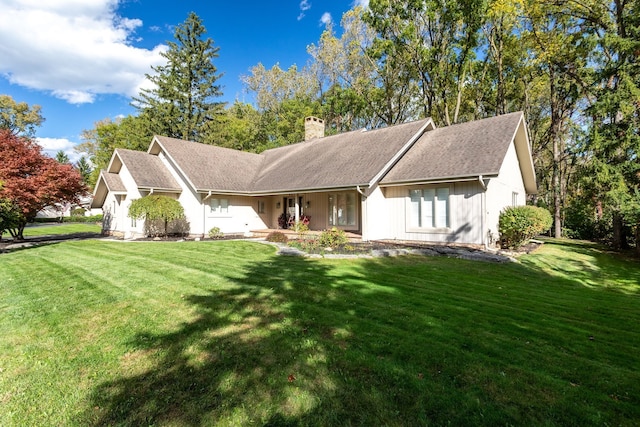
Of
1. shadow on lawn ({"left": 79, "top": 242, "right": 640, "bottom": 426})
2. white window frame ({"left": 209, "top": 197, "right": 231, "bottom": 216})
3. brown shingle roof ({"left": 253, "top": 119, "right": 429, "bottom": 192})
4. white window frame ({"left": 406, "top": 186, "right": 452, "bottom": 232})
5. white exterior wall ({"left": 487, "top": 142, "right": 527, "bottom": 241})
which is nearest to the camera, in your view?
shadow on lawn ({"left": 79, "top": 242, "right": 640, "bottom": 426})

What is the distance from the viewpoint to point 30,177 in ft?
46.2

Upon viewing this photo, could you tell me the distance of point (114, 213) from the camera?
19.3m

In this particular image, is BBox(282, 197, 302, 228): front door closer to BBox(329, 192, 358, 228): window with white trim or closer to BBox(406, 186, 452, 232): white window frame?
BBox(329, 192, 358, 228): window with white trim

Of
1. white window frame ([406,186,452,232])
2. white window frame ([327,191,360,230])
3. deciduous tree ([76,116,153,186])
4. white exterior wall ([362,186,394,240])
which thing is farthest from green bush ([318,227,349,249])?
deciduous tree ([76,116,153,186])

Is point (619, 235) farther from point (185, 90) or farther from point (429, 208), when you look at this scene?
point (185, 90)

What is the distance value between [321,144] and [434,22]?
13.3 metres

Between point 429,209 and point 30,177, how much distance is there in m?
17.9

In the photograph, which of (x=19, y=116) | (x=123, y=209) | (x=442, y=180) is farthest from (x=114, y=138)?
(x=442, y=180)

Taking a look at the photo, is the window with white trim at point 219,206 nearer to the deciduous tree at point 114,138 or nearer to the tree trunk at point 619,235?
the deciduous tree at point 114,138

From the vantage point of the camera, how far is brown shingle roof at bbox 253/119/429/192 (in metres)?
14.6

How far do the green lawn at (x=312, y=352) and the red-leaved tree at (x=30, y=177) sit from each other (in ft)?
28.2

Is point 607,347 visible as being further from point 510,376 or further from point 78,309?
point 78,309

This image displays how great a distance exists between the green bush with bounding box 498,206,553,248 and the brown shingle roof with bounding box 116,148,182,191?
16.3 metres

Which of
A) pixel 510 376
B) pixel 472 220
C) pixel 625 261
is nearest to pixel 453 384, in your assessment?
pixel 510 376
